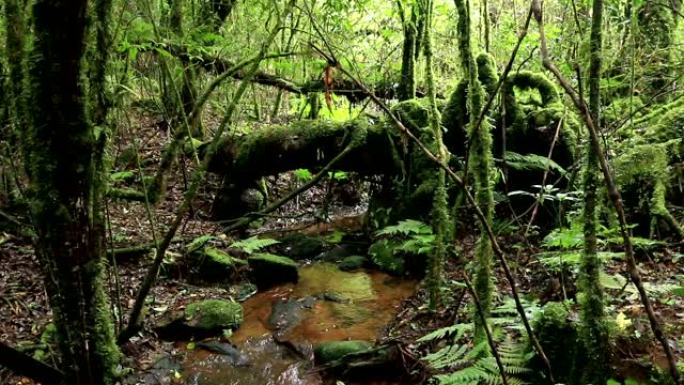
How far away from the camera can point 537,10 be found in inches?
53.0

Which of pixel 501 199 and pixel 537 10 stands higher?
pixel 537 10

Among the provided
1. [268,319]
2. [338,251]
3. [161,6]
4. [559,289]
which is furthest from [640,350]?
[161,6]

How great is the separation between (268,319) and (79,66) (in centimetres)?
405

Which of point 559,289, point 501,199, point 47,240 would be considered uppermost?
point 47,240

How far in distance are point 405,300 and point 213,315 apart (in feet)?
7.31

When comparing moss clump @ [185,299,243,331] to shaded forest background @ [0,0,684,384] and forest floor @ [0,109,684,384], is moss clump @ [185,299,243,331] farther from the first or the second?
forest floor @ [0,109,684,384]

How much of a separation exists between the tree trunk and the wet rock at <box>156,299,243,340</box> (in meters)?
2.55

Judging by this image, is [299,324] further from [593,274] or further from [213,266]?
[593,274]

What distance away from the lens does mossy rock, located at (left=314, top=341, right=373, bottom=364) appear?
464 centimetres

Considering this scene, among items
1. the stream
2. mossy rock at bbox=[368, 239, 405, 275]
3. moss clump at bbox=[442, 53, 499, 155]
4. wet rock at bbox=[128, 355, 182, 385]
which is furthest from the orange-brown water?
moss clump at bbox=[442, 53, 499, 155]

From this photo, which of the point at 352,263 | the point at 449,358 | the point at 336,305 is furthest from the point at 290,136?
the point at 449,358

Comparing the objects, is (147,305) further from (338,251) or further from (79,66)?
(79,66)

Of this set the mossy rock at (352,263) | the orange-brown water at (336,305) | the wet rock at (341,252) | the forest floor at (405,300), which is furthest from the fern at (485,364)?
the wet rock at (341,252)

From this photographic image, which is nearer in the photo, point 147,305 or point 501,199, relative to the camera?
point 147,305
